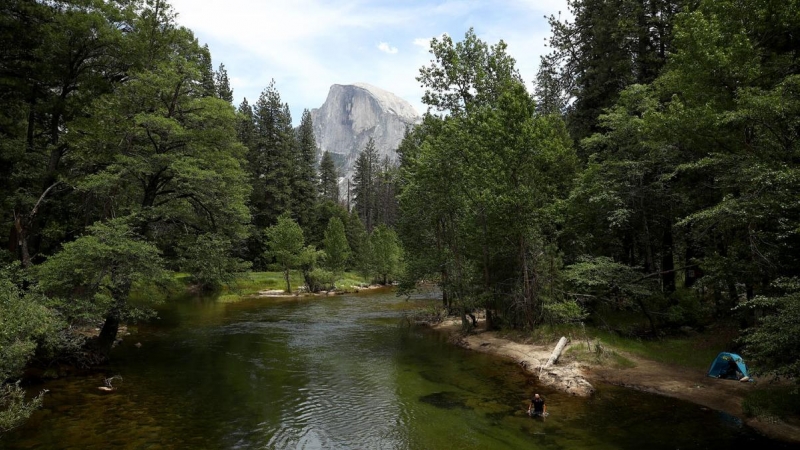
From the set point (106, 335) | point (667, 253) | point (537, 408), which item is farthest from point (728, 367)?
point (106, 335)

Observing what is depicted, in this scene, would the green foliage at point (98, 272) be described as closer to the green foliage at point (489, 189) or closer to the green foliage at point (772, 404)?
the green foliage at point (489, 189)

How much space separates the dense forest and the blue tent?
194 cm

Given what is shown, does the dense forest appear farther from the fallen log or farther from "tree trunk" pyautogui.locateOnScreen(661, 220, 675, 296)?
the fallen log

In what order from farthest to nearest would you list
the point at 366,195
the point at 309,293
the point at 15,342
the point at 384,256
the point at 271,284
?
the point at 366,195 < the point at 384,256 < the point at 271,284 < the point at 309,293 < the point at 15,342

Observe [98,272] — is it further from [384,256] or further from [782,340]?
[384,256]

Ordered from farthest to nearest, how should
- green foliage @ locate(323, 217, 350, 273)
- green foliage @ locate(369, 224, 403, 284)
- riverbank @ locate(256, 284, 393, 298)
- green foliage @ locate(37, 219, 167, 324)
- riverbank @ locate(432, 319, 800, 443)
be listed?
green foliage @ locate(369, 224, 403, 284), green foliage @ locate(323, 217, 350, 273), riverbank @ locate(256, 284, 393, 298), green foliage @ locate(37, 219, 167, 324), riverbank @ locate(432, 319, 800, 443)

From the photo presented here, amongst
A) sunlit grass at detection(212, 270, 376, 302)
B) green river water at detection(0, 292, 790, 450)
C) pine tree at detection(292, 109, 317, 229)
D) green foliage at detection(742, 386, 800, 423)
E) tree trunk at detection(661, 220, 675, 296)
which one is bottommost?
green river water at detection(0, 292, 790, 450)

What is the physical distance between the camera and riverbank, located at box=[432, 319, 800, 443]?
45.0 ft

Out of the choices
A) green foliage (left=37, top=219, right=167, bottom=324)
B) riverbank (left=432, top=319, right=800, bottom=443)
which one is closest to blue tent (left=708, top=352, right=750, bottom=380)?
riverbank (left=432, top=319, right=800, bottom=443)

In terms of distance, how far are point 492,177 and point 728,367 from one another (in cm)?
1395

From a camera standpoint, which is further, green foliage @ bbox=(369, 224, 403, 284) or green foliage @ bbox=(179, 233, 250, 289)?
green foliage @ bbox=(369, 224, 403, 284)

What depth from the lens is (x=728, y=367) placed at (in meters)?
17.4

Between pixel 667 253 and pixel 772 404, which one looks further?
pixel 667 253

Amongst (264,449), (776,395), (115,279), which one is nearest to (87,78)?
(115,279)
